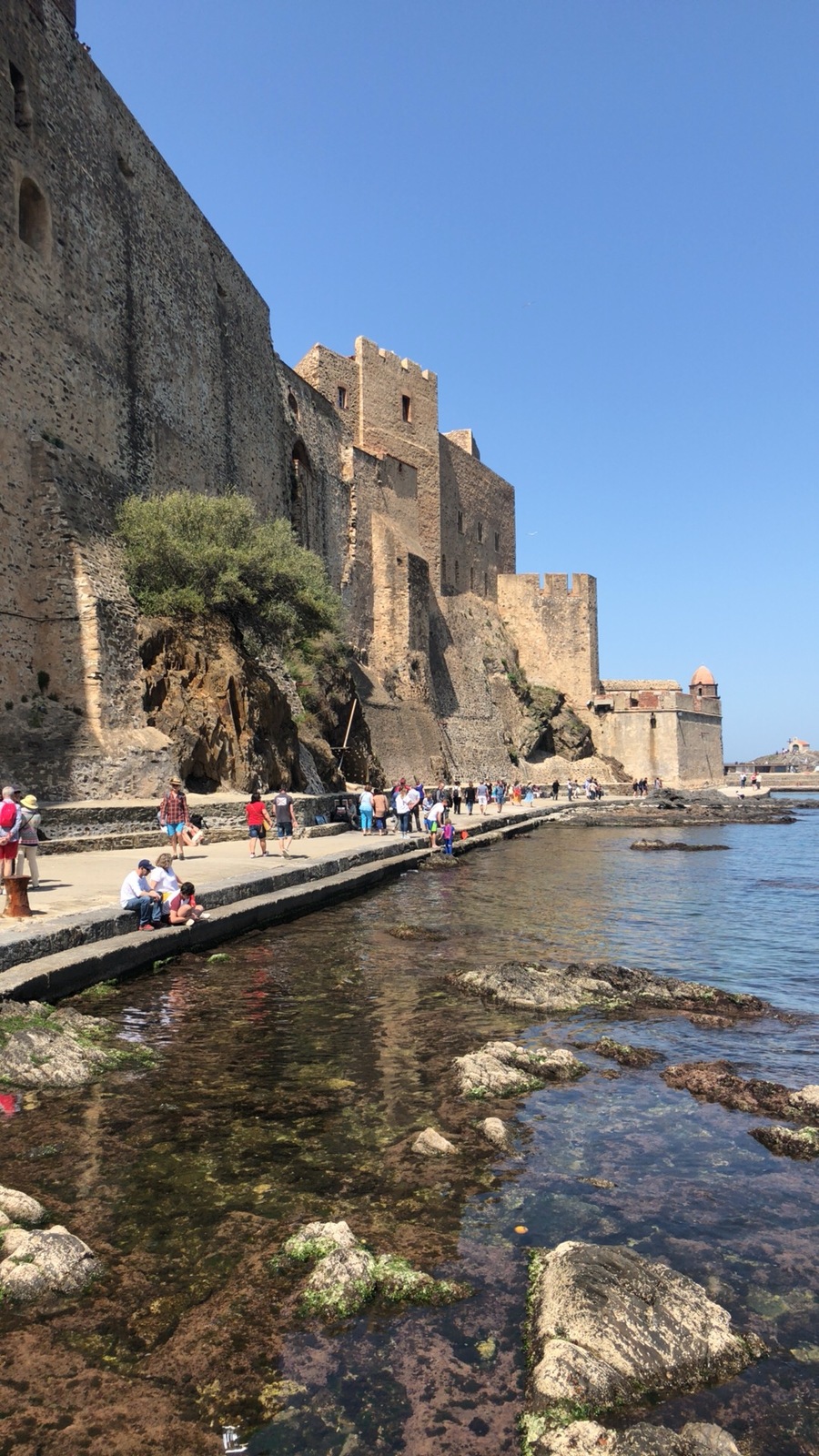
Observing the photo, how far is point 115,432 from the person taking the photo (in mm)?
18438

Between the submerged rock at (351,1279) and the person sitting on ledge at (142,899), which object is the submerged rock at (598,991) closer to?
the person sitting on ledge at (142,899)

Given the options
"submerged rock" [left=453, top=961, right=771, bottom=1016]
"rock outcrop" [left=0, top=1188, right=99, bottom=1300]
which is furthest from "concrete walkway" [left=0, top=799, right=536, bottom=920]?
"rock outcrop" [left=0, top=1188, right=99, bottom=1300]

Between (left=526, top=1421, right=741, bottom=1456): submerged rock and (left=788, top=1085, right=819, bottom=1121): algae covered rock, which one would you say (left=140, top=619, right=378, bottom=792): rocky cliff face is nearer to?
(left=788, top=1085, right=819, bottom=1121): algae covered rock

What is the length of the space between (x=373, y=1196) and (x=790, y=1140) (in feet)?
6.83

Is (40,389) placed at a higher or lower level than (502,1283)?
higher

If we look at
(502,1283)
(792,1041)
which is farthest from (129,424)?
(502,1283)

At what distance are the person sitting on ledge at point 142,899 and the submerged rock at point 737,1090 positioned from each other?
15.0 ft

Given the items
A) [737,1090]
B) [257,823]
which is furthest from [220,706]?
[737,1090]

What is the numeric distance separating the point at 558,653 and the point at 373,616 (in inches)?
654

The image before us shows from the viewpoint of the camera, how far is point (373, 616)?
37.5 m

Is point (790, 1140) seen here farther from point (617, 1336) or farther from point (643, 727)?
point (643, 727)

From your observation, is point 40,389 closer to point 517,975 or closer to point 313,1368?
point 517,975

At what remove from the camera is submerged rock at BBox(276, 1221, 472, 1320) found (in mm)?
3088

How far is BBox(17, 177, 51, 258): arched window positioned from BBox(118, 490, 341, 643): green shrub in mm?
4385
